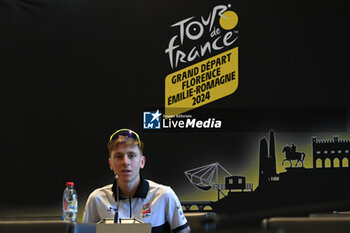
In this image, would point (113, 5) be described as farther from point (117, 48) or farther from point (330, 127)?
point (330, 127)

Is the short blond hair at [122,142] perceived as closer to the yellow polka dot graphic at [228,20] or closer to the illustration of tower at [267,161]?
the illustration of tower at [267,161]

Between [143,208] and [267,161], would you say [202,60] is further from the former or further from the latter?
[143,208]

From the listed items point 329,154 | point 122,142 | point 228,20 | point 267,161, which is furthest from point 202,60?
point 122,142

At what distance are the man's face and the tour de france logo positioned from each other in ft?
7.42

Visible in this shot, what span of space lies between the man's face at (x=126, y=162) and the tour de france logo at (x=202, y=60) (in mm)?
2262

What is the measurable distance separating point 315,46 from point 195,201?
1.83 m

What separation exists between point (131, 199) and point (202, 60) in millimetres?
2570

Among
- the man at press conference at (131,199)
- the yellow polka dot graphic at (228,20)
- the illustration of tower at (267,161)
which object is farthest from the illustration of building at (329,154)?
the man at press conference at (131,199)

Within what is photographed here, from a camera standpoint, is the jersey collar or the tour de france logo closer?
the jersey collar

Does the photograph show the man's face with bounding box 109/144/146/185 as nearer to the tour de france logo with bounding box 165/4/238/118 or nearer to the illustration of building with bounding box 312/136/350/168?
the tour de france logo with bounding box 165/4/238/118

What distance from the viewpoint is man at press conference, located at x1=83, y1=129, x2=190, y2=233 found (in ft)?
9.47

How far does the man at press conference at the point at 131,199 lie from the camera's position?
9.47ft

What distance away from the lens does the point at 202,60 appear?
527 cm

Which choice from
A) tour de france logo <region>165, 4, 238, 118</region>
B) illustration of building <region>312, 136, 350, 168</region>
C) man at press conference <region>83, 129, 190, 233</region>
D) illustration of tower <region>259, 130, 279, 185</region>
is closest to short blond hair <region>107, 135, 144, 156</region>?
man at press conference <region>83, 129, 190, 233</region>
